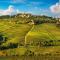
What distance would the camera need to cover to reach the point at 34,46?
183 metres

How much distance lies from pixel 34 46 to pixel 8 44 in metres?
18.0

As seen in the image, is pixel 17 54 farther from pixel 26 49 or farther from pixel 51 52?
pixel 51 52

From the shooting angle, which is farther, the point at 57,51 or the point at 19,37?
the point at 19,37

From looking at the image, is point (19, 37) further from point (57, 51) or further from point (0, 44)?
point (57, 51)

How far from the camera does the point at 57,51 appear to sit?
6909 inches

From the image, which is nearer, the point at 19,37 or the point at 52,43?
the point at 52,43

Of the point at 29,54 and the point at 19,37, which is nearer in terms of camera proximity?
the point at 29,54

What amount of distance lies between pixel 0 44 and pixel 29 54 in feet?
84.9

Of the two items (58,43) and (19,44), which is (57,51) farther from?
(19,44)

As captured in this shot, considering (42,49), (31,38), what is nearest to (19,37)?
(31,38)

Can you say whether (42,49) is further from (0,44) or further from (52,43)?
(0,44)

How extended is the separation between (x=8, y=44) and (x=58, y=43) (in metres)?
34.1

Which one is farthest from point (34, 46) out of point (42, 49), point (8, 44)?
point (8, 44)

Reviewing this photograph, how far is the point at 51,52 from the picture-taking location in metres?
177
